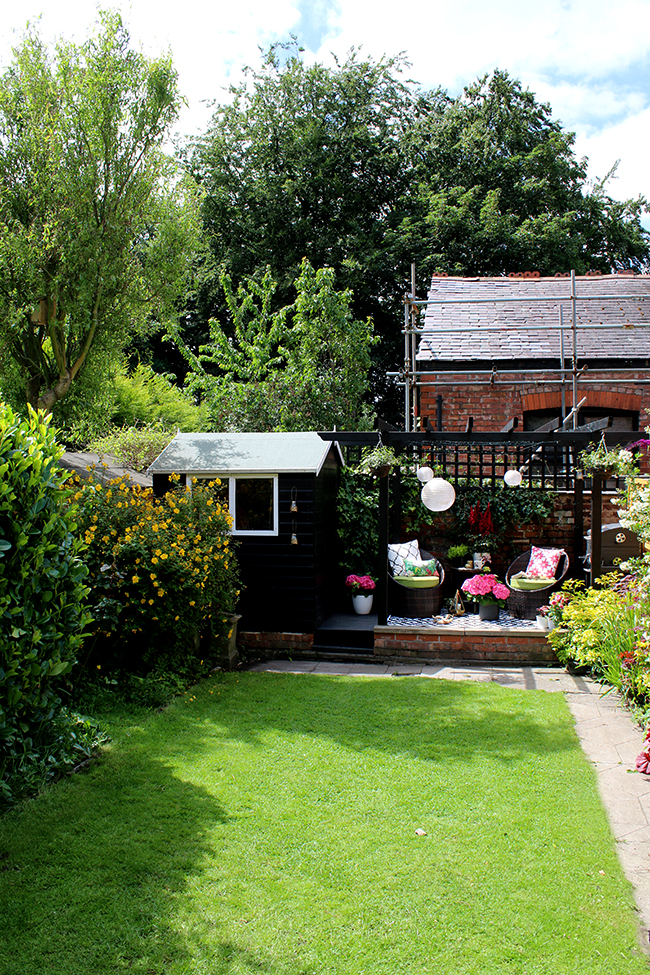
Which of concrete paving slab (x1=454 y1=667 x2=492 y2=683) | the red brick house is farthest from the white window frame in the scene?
the red brick house

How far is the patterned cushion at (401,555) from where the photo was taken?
905 cm

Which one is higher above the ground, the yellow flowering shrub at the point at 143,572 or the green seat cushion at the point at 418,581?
the yellow flowering shrub at the point at 143,572

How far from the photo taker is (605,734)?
5.50 m

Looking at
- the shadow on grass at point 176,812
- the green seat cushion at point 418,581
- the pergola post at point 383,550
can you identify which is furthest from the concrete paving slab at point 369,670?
the green seat cushion at point 418,581

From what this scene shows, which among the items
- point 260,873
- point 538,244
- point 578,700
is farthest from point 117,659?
point 538,244

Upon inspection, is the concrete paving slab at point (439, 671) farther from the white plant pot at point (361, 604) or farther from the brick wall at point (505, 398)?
the brick wall at point (505, 398)

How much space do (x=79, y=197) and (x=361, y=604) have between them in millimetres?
6238

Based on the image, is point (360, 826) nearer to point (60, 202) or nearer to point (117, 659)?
point (117, 659)

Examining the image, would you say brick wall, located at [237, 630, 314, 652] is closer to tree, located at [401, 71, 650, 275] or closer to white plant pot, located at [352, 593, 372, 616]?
white plant pot, located at [352, 593, 372, 616]

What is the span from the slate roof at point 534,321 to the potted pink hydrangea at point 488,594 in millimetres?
5412

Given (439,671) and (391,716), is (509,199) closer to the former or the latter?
(439,671)

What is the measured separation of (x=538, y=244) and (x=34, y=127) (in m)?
16.6

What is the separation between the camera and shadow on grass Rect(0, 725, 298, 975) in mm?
2758

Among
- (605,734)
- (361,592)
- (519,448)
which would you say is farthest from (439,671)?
(519,448)
